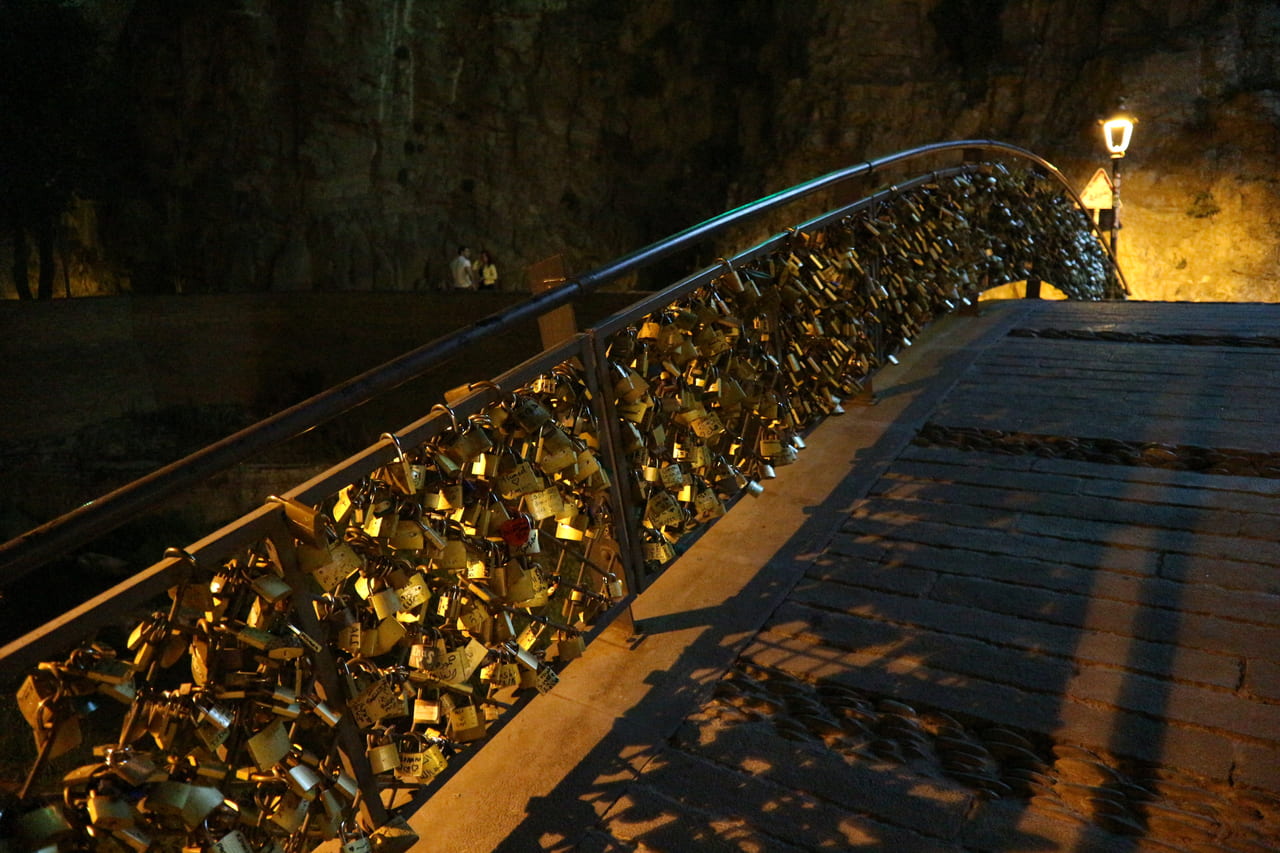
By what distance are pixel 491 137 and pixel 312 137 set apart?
14.6 ft

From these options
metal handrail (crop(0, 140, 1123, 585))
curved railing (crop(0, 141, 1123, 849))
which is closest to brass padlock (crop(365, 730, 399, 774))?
curved railing (crop(0, 141, 1123, 849))

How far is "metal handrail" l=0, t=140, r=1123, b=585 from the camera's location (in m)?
1.15

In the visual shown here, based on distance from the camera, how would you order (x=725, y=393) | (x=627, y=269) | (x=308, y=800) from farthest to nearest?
(x=725, y=393) → (x=627, y=269) → (x=308, y=800)

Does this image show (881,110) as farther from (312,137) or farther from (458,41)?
(312,137)

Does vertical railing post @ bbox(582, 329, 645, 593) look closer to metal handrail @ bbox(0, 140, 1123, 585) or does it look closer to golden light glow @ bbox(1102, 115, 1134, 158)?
metal handrail @ bbox(0, 140, 1123, 585)

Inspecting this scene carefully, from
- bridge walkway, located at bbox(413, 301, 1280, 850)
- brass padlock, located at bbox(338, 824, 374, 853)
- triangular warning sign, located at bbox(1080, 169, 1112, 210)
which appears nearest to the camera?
brass padlock, located at bbox(338, 824, 374, 853)

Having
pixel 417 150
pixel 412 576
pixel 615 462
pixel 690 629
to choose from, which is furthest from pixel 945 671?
pixel 417 150

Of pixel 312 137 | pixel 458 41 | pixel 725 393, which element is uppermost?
pixel 458 41

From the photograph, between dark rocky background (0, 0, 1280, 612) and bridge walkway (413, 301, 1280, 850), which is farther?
dark rocky background (0, 0, 1280, 612)

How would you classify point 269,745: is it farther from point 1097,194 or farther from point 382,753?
point 1097,194

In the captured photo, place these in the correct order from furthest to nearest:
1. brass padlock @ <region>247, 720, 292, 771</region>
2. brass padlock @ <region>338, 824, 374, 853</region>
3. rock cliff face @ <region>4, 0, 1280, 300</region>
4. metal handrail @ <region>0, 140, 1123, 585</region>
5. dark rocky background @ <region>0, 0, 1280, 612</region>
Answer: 1. rock cliff face @ <region>4, 0, 1280, 300</region>
2. dark rocky background @ <region>0, 0, 1280, 612</region>
3. brass padlock @ <region>338, 824, 374, 853</region>
4. brass padlock @ <region>247, 720, 292, 771</region>
5. metal handrail @ <region>0, 140, 1123, 585</region>

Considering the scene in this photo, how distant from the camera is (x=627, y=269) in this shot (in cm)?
222

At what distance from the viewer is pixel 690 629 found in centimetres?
227

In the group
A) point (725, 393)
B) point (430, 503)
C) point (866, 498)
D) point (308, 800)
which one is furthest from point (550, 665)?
point (866, 498)
